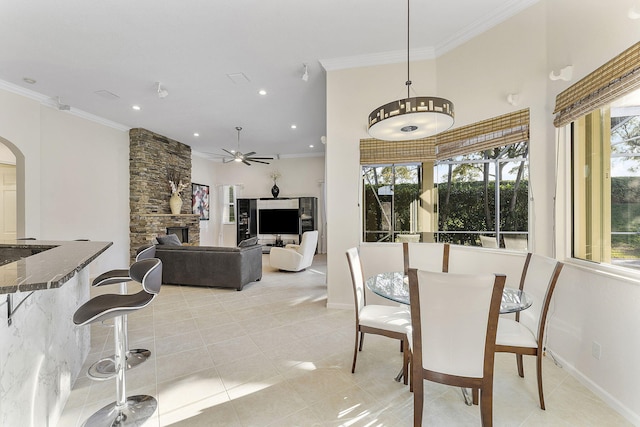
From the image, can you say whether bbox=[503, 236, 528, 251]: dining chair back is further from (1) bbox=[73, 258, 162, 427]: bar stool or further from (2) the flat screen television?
(2) the flat screen television

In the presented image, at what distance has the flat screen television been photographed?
8797 mm

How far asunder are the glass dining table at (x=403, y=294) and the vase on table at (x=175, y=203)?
5.97m

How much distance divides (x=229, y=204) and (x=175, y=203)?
2.67 m

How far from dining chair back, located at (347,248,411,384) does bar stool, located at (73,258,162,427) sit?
1382 mm

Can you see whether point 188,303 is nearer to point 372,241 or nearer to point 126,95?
point 372,241

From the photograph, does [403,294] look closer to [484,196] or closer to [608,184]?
[608,184]

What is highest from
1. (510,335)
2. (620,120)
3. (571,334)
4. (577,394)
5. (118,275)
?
(620,120)

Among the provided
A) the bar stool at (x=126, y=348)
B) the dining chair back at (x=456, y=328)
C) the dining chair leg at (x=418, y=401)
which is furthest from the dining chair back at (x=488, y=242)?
the bar stool at (x=126, y=348)

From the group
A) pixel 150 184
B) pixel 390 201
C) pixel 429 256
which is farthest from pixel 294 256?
pixel 150 184

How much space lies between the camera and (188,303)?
4051 millimetres

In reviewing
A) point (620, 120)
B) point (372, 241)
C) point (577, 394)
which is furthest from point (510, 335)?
point (372, 241)

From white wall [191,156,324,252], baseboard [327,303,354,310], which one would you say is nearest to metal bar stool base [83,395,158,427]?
baseboard [327,303,354,310]

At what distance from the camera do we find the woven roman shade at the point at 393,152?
143 inches

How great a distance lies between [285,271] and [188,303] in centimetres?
245
